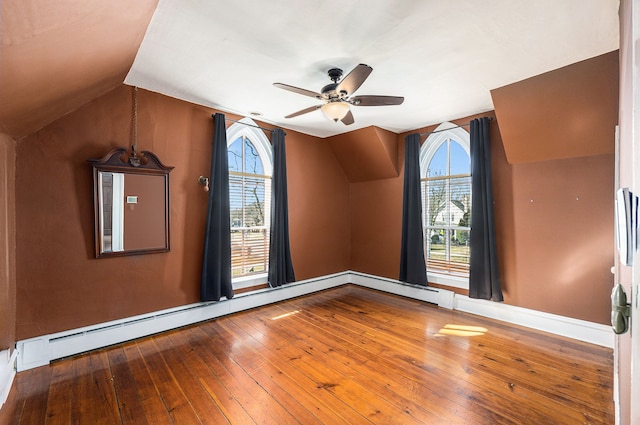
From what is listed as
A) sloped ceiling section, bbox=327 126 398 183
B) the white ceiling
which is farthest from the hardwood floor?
the white ceiling

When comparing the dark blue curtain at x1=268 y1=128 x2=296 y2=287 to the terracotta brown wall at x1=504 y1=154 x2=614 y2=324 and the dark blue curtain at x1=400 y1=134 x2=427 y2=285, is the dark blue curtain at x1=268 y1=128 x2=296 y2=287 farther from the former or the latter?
the terracotta brown wall at x1=504 y1=154 x2=614 y2=324

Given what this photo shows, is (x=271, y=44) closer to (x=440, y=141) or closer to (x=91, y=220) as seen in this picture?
(x=91, y=220)

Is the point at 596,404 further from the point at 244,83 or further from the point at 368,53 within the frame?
the point at 244,83

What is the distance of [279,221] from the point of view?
4223 millimetres

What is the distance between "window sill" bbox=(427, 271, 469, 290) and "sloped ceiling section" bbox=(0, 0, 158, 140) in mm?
4386

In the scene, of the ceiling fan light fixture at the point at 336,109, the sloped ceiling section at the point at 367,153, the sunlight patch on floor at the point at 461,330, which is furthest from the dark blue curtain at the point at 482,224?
the ceiling fan light fixture at the point at 336,109

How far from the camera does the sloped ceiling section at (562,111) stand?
8.46ft

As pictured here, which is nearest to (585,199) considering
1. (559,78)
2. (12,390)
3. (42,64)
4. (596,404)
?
(559,78)

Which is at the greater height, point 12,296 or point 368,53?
point 368,53

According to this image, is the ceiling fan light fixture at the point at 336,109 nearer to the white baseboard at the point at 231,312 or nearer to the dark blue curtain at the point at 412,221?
the dark blue curtain at the point at 412,221

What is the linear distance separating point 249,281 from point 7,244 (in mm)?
2410

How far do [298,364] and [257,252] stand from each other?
1.99 m

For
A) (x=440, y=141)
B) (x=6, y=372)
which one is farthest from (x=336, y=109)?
(x=6, y=372)

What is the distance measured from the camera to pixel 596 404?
2035mm
